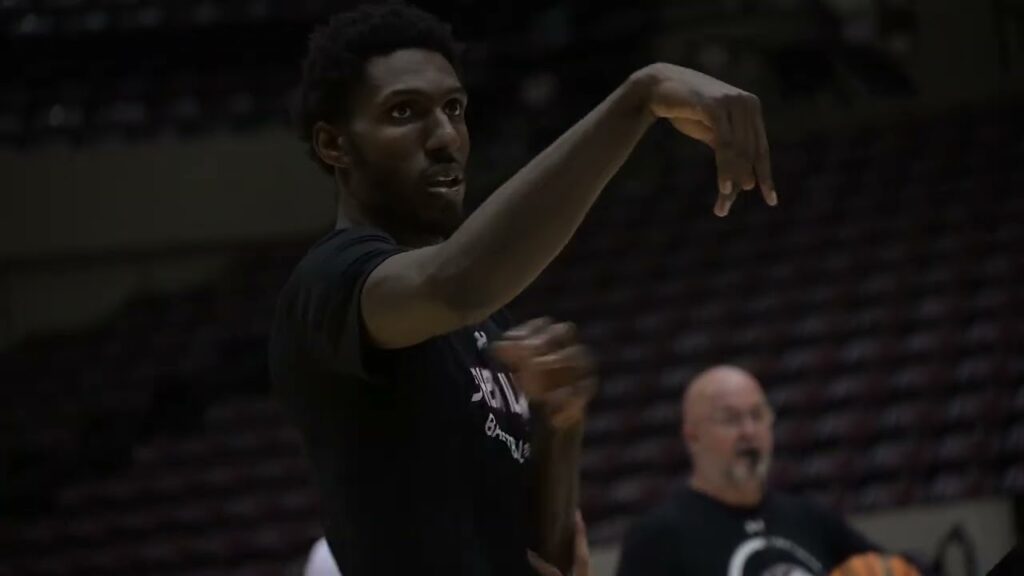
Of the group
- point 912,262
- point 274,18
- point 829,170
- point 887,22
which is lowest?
point 912,262

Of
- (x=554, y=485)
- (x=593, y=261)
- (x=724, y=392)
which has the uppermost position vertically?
(x=593, y=261)

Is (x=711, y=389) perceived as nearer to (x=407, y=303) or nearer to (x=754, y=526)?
(x=754, y=526)

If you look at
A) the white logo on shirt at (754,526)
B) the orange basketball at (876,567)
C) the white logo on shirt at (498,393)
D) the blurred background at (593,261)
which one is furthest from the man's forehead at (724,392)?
the white logo on shirt at (498,393)

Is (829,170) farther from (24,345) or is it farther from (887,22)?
(24,345)

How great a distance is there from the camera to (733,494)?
4391mm

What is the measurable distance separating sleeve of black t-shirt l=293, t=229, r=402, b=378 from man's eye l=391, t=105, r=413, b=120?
0.48 ft

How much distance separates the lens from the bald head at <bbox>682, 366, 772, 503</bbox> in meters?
4.39

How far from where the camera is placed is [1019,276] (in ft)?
28.2

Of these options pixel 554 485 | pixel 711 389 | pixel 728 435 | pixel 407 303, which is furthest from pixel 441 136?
pixel 711 389

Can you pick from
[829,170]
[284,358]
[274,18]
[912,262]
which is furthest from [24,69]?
[284,358]

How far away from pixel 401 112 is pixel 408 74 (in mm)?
49

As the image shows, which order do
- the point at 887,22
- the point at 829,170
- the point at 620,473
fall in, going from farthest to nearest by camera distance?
the point at 887,22, the point at 829,170, the point at 620,473

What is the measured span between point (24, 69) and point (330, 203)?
246 cm

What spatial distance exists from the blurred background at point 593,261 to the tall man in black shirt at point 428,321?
5100 millimetres
